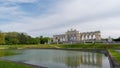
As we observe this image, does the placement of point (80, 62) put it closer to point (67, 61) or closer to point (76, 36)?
point (67, 61)

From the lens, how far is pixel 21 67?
77.8 ft

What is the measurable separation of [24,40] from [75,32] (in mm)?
30899

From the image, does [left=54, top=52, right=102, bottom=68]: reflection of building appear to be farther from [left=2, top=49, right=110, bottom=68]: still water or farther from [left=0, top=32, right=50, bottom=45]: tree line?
[left=0, top=32, right=50, bottom=45]: tree line

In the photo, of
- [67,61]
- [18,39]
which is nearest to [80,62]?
[67,61]

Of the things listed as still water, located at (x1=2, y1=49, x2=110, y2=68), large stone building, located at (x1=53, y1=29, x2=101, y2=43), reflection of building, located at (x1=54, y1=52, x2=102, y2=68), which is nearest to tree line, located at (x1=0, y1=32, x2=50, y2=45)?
large stone building, located at (x1=53, y1=29, x2=101, y2=43)

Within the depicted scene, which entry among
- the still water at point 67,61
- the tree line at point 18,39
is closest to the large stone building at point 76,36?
the tree line at point 18,39

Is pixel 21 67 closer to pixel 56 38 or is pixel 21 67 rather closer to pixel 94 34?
pixel 94 34

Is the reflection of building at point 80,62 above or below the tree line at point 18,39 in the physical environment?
below

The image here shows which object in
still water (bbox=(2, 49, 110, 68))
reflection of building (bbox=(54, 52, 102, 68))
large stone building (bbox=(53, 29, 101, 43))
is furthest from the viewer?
large stone building (bbox=(53, 29, 101, 43))

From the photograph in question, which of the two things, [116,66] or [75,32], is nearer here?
[116,66]

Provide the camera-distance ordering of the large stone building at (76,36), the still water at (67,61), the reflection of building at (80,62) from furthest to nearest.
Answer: the large stone building at (76,36)
the reflection of building at (80,62)
the still water at (67,61)

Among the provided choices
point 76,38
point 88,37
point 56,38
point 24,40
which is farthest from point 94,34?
point 24,40

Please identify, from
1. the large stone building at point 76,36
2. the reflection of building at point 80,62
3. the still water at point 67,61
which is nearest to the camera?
the still water at point 67,61

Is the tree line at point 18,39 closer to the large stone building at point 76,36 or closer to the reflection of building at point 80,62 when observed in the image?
the large stone building at point 76,36
